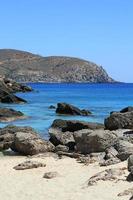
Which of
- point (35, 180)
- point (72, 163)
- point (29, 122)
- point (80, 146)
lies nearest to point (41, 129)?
point (29, 122)

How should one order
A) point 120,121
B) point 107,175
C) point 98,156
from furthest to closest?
point 120,121
point 98,156
point 107,175

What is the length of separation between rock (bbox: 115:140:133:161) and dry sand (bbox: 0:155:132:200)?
0.98 m

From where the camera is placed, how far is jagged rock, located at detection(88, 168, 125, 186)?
664 inches

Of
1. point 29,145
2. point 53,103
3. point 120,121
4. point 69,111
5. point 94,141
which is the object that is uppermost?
point 120,121

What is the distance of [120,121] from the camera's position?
30.1 m

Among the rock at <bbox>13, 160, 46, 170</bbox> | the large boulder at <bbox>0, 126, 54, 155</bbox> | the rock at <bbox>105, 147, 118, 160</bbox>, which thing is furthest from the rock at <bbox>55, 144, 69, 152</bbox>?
the rock at <bbox>13, 160, 46, 170</bbox>

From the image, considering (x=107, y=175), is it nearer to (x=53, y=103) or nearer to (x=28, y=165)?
(x=28, y=165)

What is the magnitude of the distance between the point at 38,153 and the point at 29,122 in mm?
17801

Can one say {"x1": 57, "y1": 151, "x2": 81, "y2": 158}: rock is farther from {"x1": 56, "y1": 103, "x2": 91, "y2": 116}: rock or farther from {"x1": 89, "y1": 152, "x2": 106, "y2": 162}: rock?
{"x1": 56, "y1": 103, "x2": 91, "y2": 116}: rock

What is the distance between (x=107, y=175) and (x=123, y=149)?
3.87 m

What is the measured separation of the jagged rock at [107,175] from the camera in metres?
16.9

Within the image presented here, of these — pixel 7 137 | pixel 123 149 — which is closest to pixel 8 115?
pixel 7 137

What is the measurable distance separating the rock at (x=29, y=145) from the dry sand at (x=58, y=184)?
1.91 m

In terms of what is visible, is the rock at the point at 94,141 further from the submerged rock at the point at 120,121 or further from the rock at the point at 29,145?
the submerged rock at the point at 120,121
